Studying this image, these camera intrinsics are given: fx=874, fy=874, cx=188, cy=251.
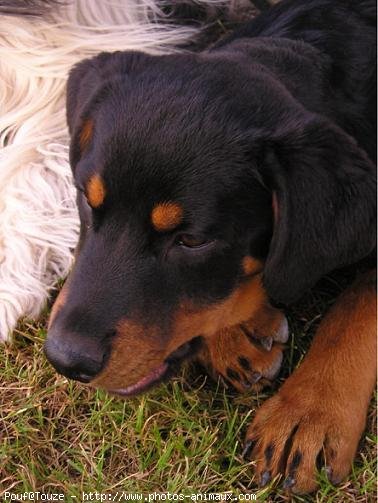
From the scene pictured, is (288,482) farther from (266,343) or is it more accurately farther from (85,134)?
(85,134)

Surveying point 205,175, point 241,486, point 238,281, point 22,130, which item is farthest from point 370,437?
point 22,130

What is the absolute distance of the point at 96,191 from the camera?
2.34 meters

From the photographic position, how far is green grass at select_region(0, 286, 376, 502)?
2578 mm

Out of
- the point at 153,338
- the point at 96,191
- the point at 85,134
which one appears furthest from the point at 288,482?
the point at 85,134

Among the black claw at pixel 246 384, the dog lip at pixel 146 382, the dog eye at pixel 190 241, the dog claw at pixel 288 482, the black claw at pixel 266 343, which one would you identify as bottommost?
the dog claw at pixel 288 482

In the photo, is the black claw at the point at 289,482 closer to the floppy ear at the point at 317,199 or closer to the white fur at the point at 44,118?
the floppy ear at the point at 317,199

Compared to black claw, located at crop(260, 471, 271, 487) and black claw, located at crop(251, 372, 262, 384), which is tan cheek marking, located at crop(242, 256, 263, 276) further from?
black claw, located at crop(260, 471, 271, 487)

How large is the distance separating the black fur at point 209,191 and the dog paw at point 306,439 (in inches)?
13.4

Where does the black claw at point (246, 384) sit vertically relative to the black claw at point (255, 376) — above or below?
below

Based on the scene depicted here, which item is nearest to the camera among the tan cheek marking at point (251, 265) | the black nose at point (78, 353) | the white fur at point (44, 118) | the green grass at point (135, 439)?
the black nose at point (78, 353)

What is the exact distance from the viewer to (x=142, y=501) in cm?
252

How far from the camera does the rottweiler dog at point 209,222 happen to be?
2279 millimetres

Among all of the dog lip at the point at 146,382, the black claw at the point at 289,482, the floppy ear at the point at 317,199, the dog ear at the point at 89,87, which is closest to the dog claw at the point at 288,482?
the black claw at the point at 289,482

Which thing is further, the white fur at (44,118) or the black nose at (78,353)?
the white fur at (44,118)
